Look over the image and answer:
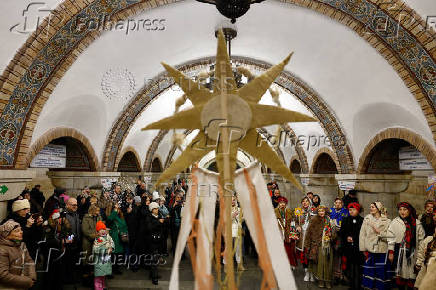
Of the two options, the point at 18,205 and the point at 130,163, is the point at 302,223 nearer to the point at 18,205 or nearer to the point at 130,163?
the point at 18,205

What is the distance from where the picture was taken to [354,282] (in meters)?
4.33

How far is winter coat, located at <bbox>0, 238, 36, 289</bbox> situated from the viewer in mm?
2656

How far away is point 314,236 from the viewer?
14.8 ft

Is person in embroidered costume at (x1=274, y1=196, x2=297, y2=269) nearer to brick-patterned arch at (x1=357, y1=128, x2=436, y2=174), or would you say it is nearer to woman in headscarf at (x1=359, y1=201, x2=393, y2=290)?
woman in headscarf at (x1=359, y1=201, x2=393, y2=290)

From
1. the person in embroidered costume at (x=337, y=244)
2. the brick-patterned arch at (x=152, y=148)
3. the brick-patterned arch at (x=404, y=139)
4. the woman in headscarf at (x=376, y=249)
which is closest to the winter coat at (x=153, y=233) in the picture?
the person in embroidered costume at (x=337, y=244)

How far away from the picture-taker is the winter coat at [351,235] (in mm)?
4223

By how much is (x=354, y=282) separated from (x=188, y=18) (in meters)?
5.26

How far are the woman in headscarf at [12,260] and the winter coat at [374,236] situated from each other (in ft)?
13.5

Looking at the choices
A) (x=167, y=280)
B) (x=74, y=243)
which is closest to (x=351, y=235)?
(x=167, y=280)

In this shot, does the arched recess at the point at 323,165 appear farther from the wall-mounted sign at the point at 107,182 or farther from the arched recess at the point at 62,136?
→ the arched recess at the point at 62,136

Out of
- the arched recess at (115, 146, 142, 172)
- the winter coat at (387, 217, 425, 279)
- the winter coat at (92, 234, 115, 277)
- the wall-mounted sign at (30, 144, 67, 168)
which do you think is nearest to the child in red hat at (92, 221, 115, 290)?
the winter coat at (92, 234, 115, 277)

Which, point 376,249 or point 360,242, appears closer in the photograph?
point 376,249

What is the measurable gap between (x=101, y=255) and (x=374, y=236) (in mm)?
3808

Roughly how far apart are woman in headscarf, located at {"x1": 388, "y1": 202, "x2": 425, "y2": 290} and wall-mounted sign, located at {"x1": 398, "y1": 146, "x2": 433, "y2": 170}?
246 centimetres
